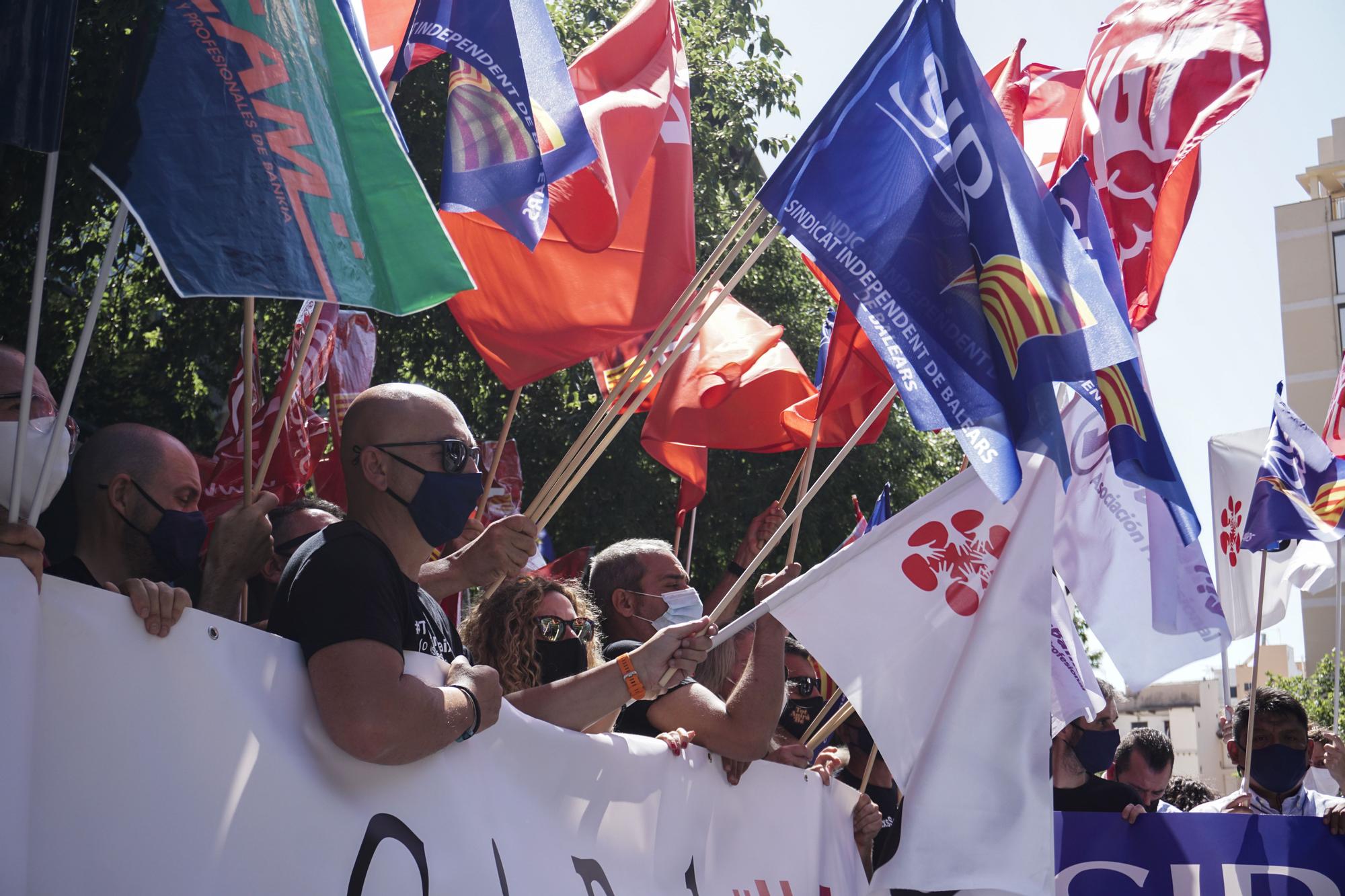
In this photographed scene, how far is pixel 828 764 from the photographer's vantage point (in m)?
4.64

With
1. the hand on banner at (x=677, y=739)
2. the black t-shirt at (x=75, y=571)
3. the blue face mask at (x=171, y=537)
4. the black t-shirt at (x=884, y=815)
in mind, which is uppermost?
the blue face mask at (x=171, y=537)

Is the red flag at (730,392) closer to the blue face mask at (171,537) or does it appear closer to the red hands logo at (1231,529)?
the blue face mask at (171,537)

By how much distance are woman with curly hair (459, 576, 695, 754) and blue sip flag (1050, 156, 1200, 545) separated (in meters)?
1.64

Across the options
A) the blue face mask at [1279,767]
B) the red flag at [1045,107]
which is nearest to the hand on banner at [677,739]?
the red flag at [1045,107]

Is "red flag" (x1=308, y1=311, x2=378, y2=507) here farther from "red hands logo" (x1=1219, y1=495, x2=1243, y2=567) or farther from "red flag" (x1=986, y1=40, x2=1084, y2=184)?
"red hands logo" (x1=1219, y1=495, x2=1243, y2=567)

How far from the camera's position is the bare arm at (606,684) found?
11.0 ft

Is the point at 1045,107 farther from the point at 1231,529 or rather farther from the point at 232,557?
the point at 232,557

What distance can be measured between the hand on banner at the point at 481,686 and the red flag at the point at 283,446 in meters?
2.68

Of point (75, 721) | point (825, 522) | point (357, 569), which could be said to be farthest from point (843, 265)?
point (825, 522)

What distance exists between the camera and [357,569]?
2.68 m

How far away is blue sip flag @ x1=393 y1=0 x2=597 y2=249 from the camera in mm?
3797

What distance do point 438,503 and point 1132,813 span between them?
148 inches

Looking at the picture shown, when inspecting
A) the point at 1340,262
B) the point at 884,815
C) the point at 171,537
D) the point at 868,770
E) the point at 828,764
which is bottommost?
the point at 884,815

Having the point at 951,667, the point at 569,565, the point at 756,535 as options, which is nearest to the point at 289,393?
the point at 951,667
